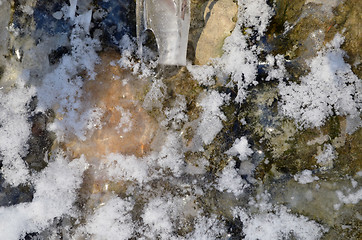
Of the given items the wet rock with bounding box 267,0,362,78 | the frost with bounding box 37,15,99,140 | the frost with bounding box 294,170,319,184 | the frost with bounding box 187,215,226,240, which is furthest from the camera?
the frost with bounding box 37,15,99,140

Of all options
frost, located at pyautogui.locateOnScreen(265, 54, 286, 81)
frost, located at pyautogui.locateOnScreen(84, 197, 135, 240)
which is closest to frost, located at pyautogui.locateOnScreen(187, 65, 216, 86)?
frost, located at pyautogui.locateOnScreen(265, 54, 286, 81)

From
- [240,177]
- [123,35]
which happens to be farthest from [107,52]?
[240,177]

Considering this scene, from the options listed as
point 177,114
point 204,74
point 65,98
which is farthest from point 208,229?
point 65,98

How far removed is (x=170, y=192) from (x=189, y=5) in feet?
6.80

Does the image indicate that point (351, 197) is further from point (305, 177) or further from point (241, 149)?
point (241, 149)

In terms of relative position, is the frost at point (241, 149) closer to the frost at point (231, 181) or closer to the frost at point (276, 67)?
the frost at point (231, 181)

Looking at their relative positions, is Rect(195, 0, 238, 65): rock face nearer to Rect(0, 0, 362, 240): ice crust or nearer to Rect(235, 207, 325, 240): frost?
Rect(0, 0, 362, 240): ice crust

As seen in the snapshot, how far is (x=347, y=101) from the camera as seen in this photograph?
9.01ft

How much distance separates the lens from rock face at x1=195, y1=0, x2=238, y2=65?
3.14m

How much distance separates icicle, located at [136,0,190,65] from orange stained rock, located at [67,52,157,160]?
0.47 m

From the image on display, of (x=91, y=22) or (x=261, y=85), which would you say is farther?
(x=91, y=22)

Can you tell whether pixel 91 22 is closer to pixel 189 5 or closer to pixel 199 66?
pixel 189 5

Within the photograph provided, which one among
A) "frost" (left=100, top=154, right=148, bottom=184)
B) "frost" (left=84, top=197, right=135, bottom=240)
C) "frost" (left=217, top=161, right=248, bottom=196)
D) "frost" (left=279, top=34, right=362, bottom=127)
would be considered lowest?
"frost" (left=84, top=197, right=135, bottom=240)

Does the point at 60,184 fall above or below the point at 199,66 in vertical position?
below
